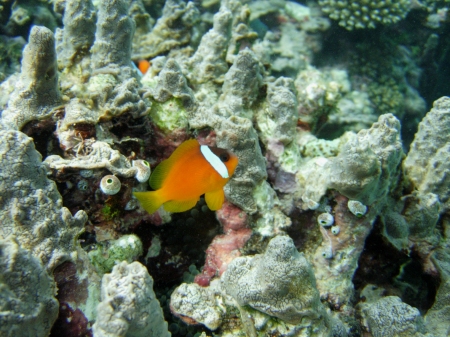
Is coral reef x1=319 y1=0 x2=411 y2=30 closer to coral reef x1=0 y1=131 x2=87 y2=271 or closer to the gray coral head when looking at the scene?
the gray coral head

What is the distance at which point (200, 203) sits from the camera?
10.9ft

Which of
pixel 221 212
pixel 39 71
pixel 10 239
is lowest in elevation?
pixel 221 212

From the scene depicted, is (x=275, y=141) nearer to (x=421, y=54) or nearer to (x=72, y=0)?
(x=72, y=0)

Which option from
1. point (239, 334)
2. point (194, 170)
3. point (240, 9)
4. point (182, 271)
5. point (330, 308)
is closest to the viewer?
point (194, 170)

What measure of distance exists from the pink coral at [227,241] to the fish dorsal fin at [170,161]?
1071mm

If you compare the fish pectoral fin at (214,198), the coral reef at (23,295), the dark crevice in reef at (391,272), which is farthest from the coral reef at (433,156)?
the coral reef at (23,295)

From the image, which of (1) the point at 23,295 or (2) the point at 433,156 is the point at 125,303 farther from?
(2) the point at 433,156

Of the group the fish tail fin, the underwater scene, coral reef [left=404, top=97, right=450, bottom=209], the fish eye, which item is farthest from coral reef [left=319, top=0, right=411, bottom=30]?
the fish tail fin

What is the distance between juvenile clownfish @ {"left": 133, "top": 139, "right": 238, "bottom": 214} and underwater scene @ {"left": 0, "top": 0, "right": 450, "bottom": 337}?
0.01 meters

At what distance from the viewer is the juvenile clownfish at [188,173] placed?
2.16m

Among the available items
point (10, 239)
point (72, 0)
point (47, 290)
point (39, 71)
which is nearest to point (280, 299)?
point (47, 290)

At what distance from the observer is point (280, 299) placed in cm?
218

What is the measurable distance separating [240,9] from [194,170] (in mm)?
4167

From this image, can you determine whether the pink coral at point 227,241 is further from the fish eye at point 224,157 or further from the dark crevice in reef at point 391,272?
the dark crevice in reef at point 391,272
